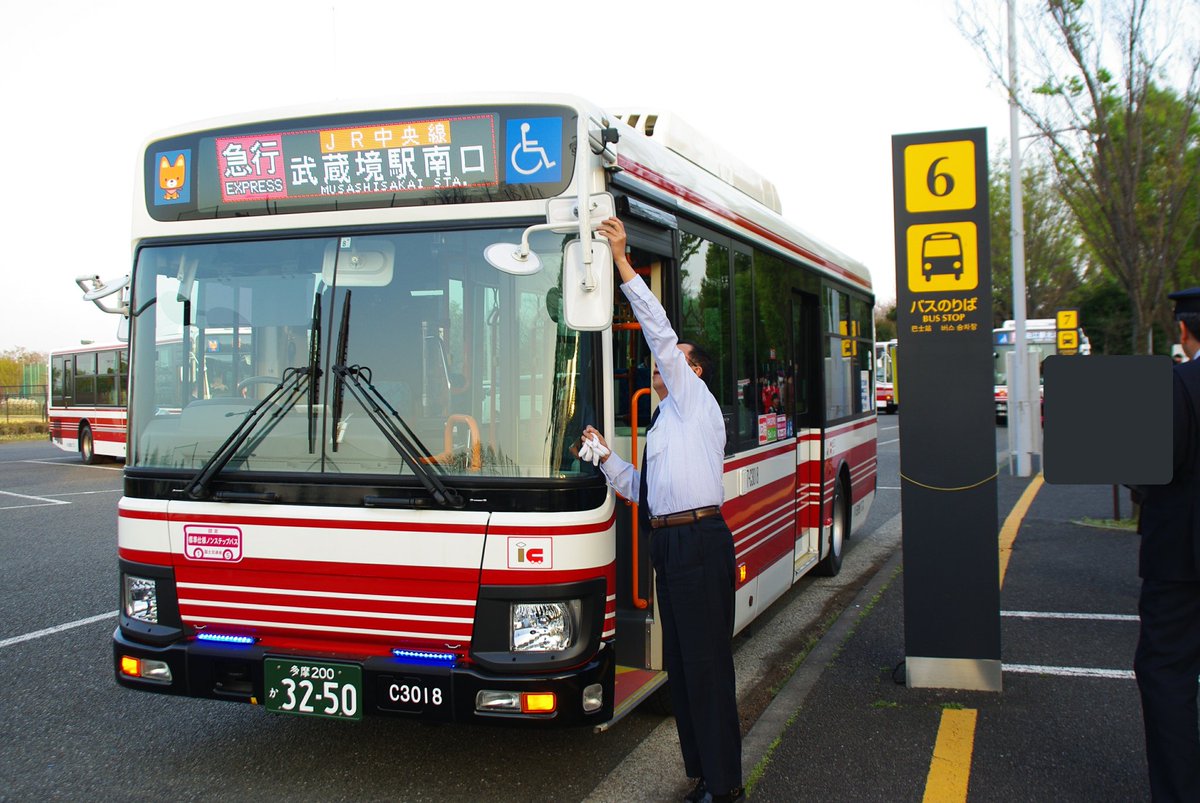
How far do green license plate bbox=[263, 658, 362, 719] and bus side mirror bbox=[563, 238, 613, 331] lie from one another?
1629mm

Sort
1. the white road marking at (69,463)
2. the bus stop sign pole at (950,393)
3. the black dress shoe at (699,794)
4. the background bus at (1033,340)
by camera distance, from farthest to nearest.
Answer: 1. the background bus at (1033,340)
2. the white road marking at (69,463)
3. the bus stop sign pole at (950,393)
4. the black dress shoe at (699,794)

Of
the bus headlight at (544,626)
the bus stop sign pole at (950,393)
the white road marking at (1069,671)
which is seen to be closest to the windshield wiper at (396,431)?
the bus headlight at (544,626)

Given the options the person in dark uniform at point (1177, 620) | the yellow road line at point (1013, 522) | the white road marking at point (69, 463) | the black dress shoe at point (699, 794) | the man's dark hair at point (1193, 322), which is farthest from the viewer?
the white road marking at point (69, 463)

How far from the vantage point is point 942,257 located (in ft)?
17.2

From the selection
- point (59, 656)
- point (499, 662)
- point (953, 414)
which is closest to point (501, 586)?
point (499, 662)

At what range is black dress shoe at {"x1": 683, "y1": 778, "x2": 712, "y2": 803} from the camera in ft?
13.0

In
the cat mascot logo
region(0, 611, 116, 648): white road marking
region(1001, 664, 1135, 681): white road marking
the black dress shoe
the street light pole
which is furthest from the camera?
the street light pole

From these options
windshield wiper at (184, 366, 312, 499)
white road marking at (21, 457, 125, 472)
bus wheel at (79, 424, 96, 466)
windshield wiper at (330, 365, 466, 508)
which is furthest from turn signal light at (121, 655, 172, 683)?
bus wheel at (79, 424, 96, 466)

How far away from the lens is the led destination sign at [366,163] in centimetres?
403

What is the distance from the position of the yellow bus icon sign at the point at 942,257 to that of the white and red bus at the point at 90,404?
21660 millimetres

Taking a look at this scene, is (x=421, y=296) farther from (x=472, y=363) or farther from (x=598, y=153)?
(x=598, y=153)

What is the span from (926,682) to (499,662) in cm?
275

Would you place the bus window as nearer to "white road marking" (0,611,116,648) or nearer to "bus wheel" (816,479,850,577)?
"bus wheel" (816,479,850,577)

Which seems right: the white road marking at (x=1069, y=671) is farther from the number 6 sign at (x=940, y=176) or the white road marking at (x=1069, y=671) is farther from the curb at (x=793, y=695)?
the number 6 sign at (x=940, y=176)
